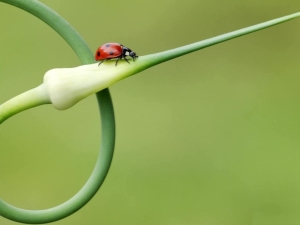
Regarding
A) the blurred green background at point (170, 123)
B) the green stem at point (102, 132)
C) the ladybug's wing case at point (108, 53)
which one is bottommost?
the green stem at point (102, 132)

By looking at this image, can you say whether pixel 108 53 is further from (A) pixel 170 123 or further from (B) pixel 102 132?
(A) pixel 170 123

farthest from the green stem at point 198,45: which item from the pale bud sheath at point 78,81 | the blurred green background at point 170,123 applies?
the blurred green background at point 170,123

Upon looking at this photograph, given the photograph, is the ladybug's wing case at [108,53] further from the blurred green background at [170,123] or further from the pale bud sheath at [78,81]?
the blurred green background at [170,123]

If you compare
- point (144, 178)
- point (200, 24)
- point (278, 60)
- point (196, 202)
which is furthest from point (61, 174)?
point (278, 60)

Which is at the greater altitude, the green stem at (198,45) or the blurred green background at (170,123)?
the blurred green background at (170,123)

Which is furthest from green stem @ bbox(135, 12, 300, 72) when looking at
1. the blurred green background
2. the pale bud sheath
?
the blurred green background

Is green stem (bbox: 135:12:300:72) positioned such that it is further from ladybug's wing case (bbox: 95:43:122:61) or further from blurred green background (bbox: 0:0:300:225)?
blurred green background (bbox: 0:0:300:225)

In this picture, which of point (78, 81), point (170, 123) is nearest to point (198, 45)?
point (78, 81)
